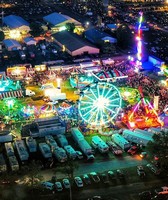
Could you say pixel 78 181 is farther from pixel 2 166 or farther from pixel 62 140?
pixel 62 140

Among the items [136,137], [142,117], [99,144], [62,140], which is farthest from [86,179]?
[142,117]

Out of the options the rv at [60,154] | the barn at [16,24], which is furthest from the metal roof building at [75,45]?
the rv at [60,154]

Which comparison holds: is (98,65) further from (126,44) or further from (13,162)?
(13,162)

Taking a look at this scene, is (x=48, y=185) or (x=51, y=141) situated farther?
(x=51, y=141)

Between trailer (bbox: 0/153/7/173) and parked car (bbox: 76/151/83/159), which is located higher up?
trailer (bbox: 0/153/7/173)

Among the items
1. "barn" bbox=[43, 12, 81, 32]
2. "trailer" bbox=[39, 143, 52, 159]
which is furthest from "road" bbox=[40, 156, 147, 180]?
"barn" bbox=[43, 12, 81, 32]

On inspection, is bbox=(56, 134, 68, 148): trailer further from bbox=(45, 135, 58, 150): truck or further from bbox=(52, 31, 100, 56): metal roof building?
bbox=(52, 31, 100, 56): metal roof building

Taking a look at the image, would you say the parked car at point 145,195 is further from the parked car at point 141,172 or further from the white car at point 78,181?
A: the white car at point 78,181
